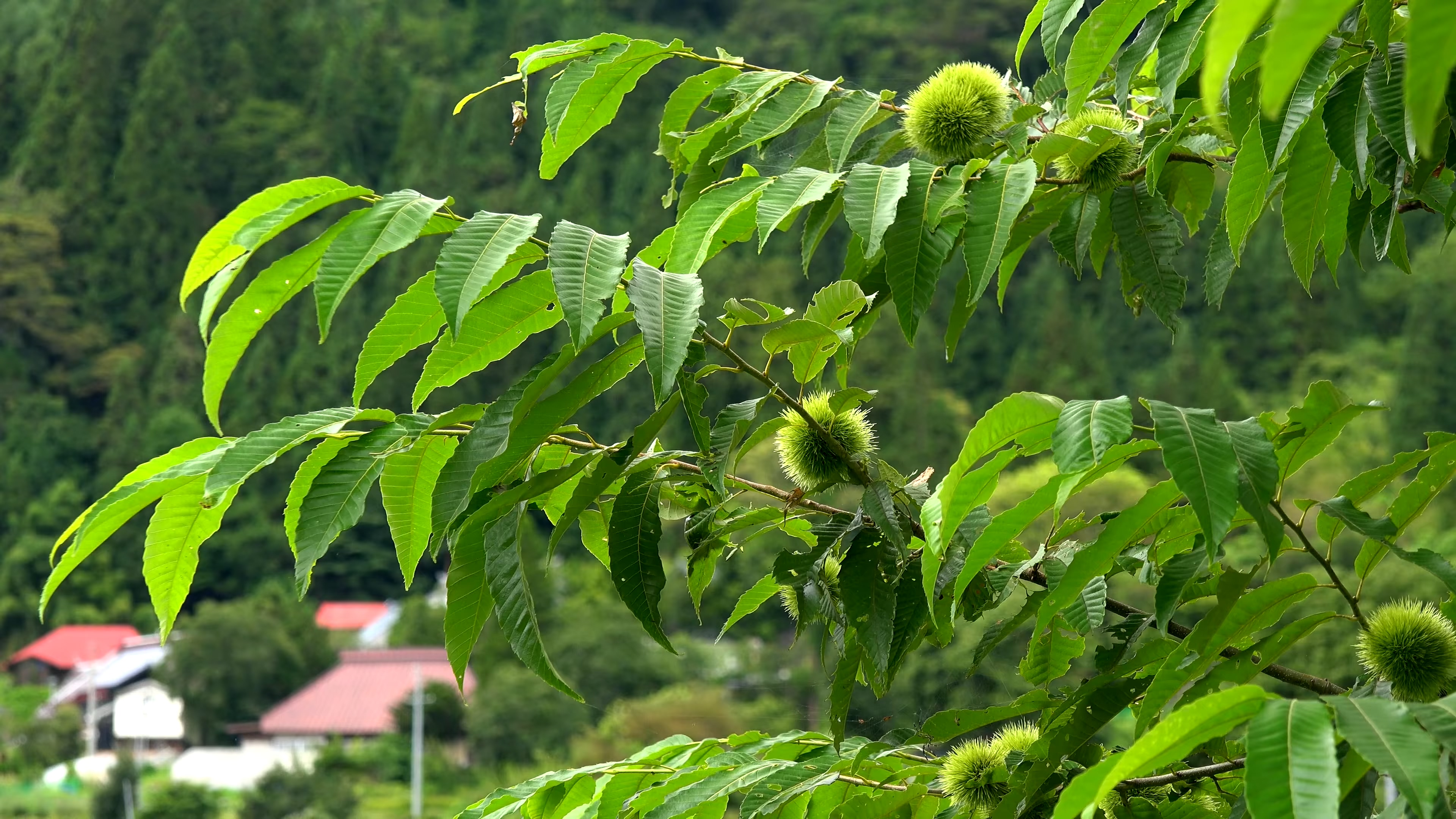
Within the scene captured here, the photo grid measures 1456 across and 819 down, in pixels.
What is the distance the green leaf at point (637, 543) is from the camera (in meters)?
0.99

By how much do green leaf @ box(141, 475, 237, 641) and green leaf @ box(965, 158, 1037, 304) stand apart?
500mm

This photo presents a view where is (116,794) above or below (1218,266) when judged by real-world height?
below

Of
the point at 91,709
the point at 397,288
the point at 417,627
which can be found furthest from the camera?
the point at 91,709

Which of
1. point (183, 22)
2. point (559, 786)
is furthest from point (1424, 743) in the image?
point (183, 22)

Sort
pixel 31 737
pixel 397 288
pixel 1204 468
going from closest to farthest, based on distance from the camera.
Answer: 1. pixel 1204 468
2. pixel 31 737
3. pixel 397 288

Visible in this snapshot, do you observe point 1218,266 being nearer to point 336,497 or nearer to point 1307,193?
point 1307,193

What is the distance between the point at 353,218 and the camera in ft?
3.04

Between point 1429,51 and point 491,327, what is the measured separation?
0.64 meters

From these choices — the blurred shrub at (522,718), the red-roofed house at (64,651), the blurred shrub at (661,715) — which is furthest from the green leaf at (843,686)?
the red-roofed house at (64,651)

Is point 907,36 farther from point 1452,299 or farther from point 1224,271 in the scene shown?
point 1224,271

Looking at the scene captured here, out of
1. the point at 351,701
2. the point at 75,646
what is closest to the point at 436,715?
the point at 351,701

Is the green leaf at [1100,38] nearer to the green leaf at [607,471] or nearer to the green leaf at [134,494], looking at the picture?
the green leaf at [607,471]

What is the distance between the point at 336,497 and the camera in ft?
3.14

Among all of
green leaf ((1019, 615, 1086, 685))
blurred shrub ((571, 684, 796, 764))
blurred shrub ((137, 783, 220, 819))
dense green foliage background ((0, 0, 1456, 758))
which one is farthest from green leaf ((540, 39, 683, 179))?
blurred shrub ((137, 783, 220, 819))
